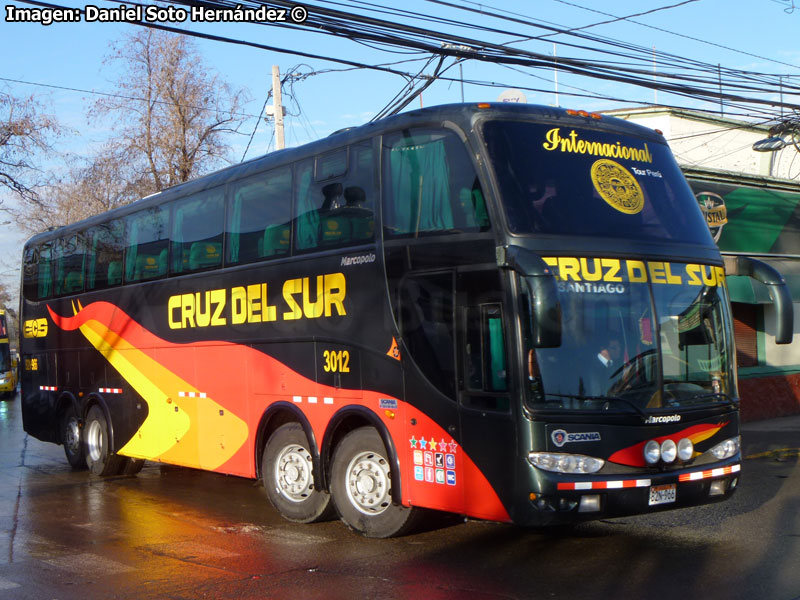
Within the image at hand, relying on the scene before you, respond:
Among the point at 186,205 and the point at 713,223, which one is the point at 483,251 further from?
the point at 713,223

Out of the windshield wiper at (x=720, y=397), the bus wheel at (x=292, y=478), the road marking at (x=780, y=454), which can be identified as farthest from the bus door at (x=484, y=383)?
the road marking at (x=780, y=454)

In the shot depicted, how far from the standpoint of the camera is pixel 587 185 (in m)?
8.31

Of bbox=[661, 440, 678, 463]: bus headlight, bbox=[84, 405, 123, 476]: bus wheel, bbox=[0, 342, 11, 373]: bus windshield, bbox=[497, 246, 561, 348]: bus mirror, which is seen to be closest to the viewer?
bbox=[497, 246, 561, 348]: bus mirror

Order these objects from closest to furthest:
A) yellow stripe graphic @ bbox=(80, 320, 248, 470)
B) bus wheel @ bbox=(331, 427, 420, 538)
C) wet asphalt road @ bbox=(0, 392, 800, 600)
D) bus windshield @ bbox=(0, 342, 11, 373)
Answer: wet asphalt road @ bbox=(0, 392, 800, 600)
bus wheel @ bbox=(331, 427, 420, 538)
yellow stripe graphic @ bbox=(80, 320, 248, 470)
bus windshield @ bbox=(0, 342, 11, 373)

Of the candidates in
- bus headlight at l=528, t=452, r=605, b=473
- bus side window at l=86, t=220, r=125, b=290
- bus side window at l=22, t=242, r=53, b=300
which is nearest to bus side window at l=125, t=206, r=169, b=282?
bus side window at l=86, t=220, r=125, b=290

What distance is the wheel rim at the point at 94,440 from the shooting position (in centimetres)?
1497

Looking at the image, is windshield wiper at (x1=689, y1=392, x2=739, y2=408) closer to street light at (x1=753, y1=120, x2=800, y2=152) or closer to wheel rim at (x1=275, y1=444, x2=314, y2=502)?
wheel rim at (x1=275, y1=444, x2=314, y2=502)

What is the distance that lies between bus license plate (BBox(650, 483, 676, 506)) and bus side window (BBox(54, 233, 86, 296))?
1085cm

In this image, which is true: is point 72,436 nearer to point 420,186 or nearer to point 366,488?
point 366,488

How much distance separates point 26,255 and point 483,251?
12.8 meters

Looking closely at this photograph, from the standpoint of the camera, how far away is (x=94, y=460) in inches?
594

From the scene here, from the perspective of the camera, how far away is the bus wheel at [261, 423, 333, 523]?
9.99 meters

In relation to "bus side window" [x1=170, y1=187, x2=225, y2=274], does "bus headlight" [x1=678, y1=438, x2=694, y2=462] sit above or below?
below

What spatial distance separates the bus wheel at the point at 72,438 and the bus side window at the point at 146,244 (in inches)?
128
